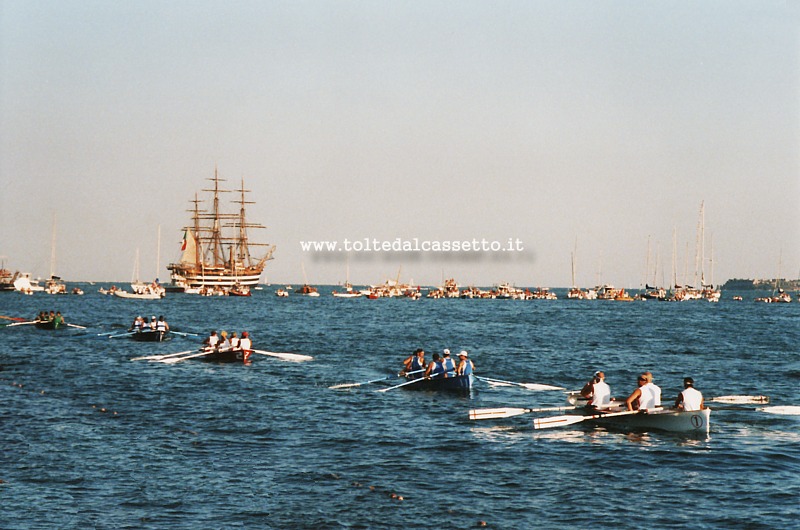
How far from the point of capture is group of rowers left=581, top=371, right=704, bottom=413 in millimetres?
28781

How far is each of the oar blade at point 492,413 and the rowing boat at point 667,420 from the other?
3.43m

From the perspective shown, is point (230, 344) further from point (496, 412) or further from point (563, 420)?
point (563, 420)

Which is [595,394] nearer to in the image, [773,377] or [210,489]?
[210,489]

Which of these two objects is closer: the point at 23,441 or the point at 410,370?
the point at 23,441

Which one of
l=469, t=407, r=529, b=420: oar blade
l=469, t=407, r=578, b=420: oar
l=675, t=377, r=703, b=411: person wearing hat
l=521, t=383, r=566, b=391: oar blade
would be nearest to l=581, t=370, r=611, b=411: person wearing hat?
l=469, t=407, r=578, b=420: oar

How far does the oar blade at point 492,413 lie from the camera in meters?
31.5

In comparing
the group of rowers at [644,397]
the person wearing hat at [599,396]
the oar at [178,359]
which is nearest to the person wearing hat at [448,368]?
the group of rowers at [644,397]

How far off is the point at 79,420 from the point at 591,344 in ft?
174

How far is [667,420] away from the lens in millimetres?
29031

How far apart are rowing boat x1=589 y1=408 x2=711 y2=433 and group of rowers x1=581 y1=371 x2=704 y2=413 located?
0.25 m

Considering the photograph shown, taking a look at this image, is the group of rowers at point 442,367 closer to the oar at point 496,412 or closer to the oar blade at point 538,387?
the oar blade at point 538,387

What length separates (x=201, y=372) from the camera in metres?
47.8

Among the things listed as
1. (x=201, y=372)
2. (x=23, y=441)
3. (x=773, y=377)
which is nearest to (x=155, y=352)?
(x=201, y=372)

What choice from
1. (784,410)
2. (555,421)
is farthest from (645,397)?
(784,410)
